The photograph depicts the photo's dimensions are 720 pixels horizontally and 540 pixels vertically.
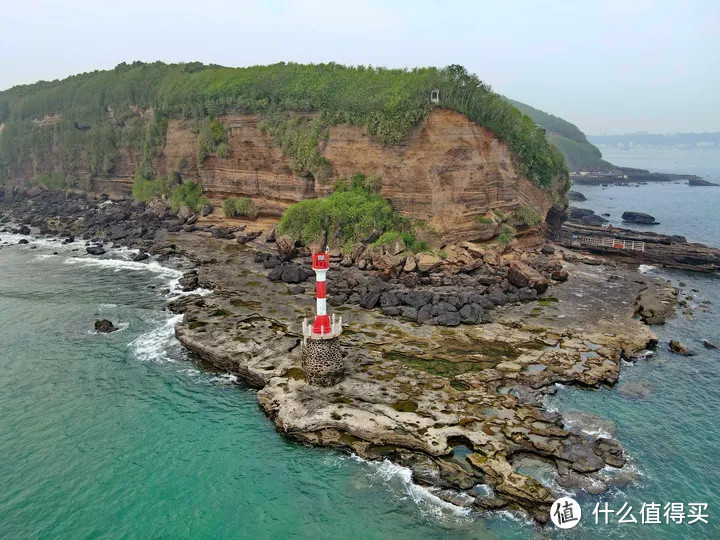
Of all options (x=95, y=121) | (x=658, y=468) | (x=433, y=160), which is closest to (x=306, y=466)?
(x=658, y=468)

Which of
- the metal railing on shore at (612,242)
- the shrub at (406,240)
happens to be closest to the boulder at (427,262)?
the shrub at (406,240)

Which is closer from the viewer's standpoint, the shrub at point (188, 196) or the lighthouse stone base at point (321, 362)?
the lighthouse stone base at point (321, 362)

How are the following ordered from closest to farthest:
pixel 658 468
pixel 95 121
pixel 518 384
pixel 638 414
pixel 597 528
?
pixel 597 528 < pixel 658 468 < pixel 638 414 < pixel 518 384 < pixel 95 121

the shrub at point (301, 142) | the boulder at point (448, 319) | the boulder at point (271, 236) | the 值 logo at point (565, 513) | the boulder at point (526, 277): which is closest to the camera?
the 值 logo at point (565, 513)

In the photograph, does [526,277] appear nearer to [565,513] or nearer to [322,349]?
[322,349]

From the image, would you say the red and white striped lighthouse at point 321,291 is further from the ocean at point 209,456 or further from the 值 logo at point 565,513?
the 值 logo at point 565,513

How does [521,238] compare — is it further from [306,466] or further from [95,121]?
[95,121]
